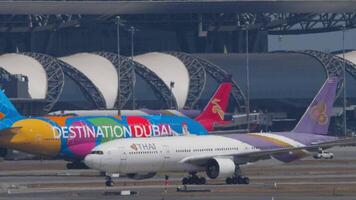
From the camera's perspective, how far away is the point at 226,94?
13562 cm

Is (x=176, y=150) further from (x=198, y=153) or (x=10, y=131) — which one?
(x=10, y=131)

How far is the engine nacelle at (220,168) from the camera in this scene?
98.2m

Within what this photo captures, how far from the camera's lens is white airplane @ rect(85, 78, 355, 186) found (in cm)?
9650

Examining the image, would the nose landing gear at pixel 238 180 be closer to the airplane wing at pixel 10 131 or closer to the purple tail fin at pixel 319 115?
the purple tail fin at pixel 319 115

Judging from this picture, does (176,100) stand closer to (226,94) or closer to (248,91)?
(248,91)

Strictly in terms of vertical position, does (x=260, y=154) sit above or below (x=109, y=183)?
above

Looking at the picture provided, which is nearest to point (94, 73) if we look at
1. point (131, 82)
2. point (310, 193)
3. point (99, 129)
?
point (131, 82)

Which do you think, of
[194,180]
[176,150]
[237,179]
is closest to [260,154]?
[237,179]

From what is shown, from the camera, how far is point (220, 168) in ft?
322

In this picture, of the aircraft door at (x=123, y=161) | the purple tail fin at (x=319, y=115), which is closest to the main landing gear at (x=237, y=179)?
the aircraft door at (x=123, y=161)

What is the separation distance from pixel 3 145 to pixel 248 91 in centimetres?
8773

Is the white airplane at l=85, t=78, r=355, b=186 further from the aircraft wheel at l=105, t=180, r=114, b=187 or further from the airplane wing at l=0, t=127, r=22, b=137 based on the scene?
the airplane wing at l=0, t=127, r=22, b=137

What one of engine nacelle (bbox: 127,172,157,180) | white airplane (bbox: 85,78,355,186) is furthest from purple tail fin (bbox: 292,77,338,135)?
engine nacelle (bbox: 127,172,157,180)

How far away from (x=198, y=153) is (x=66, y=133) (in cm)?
1652
